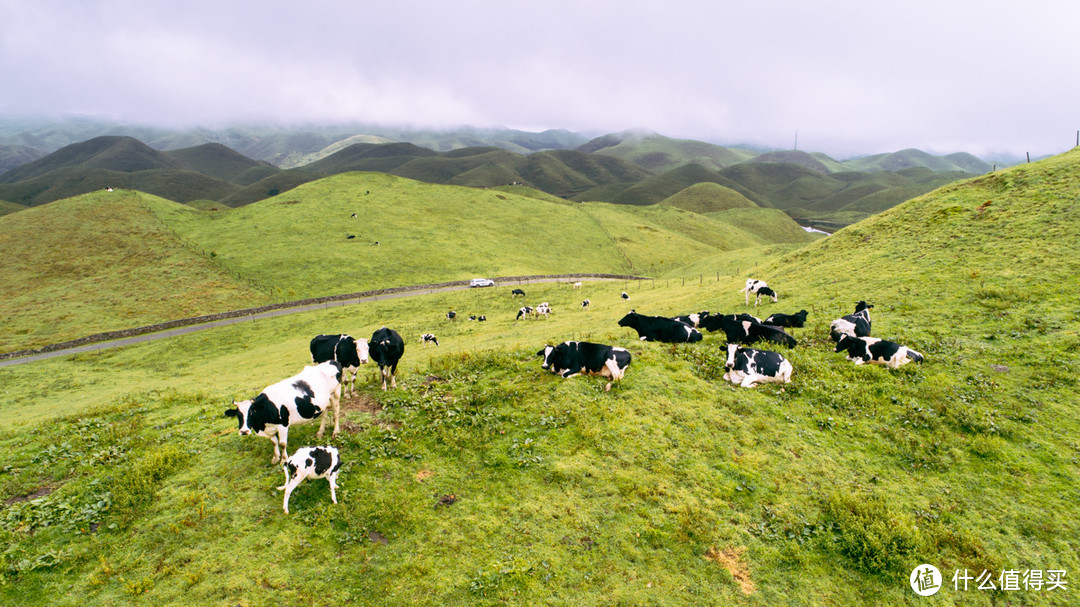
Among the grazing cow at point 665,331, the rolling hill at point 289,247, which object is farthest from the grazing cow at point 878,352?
the rolling hill at point 289,247

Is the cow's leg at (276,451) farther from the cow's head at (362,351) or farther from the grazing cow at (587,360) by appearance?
the grazing cow at (587,360)

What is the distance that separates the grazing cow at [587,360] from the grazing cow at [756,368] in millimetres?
3488

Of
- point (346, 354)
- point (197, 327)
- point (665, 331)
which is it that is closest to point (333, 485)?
point (346, 354)

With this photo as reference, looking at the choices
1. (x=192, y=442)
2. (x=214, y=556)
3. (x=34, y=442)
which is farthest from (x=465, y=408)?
(x=34, y=442)

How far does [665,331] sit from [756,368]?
16.9 feet

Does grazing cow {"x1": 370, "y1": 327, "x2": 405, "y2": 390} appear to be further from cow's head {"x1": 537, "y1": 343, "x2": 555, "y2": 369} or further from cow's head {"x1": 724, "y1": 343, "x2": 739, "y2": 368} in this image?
cow's head {"x1": 724, "y1": 343, "x2": 739, "y2": 368}

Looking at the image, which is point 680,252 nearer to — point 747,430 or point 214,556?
point 747,430

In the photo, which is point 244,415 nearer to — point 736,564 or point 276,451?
point 276,451

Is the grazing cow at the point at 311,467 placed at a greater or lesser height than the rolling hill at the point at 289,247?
lesser

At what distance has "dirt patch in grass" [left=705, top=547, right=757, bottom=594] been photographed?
25.8 ft

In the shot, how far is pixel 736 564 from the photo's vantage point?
8.27m

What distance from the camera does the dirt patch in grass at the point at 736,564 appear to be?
7.86m

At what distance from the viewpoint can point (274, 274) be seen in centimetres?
6425

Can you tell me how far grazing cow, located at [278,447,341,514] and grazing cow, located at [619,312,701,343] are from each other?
44.5 ft
